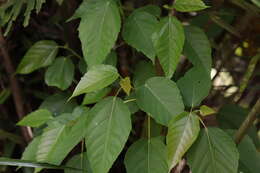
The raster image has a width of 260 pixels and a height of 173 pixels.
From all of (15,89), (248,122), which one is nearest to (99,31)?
(248,122)

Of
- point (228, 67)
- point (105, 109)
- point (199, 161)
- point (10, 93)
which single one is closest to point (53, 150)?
point (105, 109)

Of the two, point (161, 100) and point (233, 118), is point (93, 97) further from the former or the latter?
point (233, 118)

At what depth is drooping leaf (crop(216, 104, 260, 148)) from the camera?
2.82 ft

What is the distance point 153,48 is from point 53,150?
25 centimetres

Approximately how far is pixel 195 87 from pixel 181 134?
0.32 feet

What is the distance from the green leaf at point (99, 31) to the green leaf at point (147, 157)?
0.16 meters

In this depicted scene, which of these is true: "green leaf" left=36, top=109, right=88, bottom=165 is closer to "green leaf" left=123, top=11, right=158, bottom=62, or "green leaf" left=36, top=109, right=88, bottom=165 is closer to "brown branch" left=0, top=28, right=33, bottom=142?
"green leaf" left=123, top=11, right=158, bottom=62

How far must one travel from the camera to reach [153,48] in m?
0.63

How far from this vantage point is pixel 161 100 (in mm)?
571

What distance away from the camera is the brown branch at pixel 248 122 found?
1.89ft

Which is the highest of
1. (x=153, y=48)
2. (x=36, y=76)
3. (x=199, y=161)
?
(x=153, y=48)

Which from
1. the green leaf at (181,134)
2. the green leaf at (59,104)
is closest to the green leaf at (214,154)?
the green leaf at (181,134)

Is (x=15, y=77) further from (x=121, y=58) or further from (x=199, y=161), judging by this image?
(x=199, y=161)

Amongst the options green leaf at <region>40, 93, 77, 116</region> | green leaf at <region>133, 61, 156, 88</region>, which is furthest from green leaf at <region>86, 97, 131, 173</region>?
green leaf at <region>40, 93, 77, 116</region>
